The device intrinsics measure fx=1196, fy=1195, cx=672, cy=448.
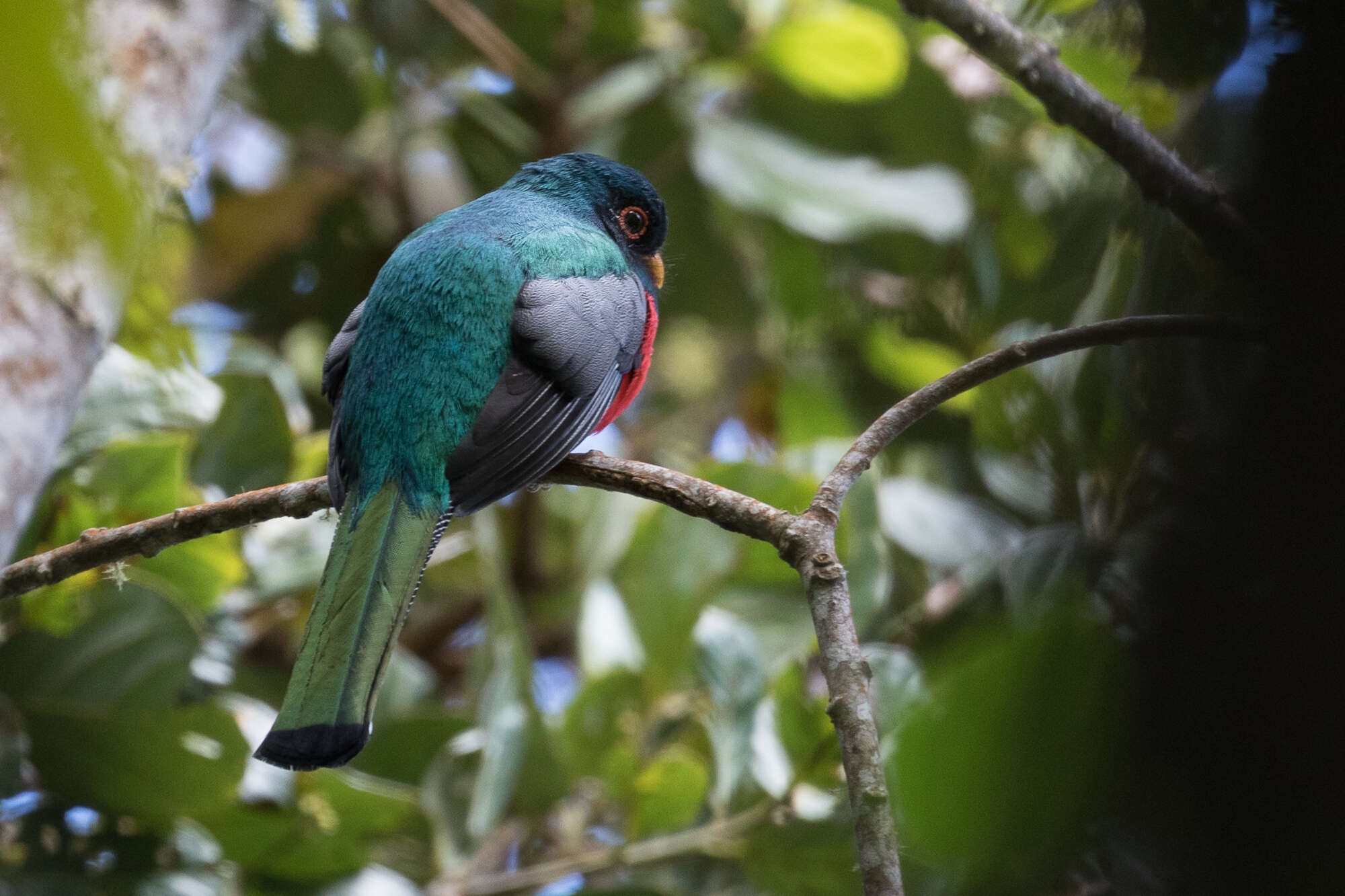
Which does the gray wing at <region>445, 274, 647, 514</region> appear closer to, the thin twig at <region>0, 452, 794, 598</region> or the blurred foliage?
the thin twig at <region>0, 452, 794, 598</region>

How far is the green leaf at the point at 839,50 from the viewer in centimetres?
401

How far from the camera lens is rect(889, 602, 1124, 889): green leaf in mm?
573

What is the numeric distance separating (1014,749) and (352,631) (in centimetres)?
148

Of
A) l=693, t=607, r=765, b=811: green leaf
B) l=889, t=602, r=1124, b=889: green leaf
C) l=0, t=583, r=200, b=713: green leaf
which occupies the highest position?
l=889, t=602, r=1124, b=889: green leaf

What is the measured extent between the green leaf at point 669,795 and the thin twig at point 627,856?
0.11ft

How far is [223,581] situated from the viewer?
9.29 ft

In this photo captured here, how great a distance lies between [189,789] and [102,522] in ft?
1.95

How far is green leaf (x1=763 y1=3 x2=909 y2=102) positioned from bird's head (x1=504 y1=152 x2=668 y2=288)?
105cm

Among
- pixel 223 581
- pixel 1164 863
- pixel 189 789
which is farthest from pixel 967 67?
pixel 1164 863

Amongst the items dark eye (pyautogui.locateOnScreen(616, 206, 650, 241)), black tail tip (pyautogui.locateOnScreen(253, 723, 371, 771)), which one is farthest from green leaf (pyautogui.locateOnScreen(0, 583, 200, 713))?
dark eye (pyautogui.locateOnScreen(616, 206, 650, 241))

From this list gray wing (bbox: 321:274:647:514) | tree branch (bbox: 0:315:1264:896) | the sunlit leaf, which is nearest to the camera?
the sunlit leaf

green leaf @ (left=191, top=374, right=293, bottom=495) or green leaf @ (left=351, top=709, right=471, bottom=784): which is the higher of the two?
green leaf @ (left=191, top=374, right=293, bottom=495)

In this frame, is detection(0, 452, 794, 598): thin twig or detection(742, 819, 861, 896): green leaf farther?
detection(742, 819, 861, 896): green leaf

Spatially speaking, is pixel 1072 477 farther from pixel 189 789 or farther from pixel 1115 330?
pixel 189 789
